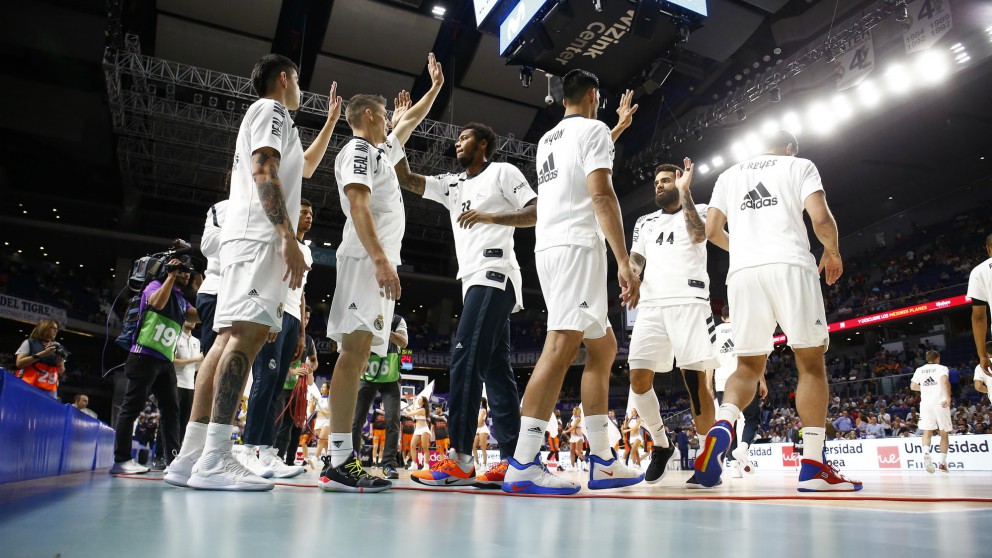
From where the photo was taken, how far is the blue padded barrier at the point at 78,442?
5050 mm

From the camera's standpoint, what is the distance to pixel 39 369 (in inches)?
242

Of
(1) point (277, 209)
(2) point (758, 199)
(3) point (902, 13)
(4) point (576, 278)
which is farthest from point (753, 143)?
(1) point (277, 209)

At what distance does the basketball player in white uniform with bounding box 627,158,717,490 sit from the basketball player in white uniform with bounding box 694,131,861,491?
0.54m

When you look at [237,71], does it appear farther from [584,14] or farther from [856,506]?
[856,506]

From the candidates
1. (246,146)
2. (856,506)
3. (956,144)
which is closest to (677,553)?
(856,506)

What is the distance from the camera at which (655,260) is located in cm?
498

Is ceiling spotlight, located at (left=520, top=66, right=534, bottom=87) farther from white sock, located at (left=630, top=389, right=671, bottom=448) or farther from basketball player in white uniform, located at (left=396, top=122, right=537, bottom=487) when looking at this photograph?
white sock, located at (left=630, top=389, right=671, bottom=448)

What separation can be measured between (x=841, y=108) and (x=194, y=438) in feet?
55.7

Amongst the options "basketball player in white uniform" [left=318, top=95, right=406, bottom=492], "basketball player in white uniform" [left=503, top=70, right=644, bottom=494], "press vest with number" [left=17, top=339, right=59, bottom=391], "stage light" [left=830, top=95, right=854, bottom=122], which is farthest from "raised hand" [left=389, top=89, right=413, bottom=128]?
"stage light" [left=830, top=95, right=854, bottom=122]

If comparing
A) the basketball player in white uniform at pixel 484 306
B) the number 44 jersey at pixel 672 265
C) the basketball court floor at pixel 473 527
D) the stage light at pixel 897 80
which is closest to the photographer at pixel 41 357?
the basketball court floor at pixel 473 527

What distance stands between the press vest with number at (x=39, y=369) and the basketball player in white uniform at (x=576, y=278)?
532 centimetres

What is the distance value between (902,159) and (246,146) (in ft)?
78.5

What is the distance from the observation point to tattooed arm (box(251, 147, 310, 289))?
9.99 ft

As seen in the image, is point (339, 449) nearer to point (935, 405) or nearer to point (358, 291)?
point (358, 291)
